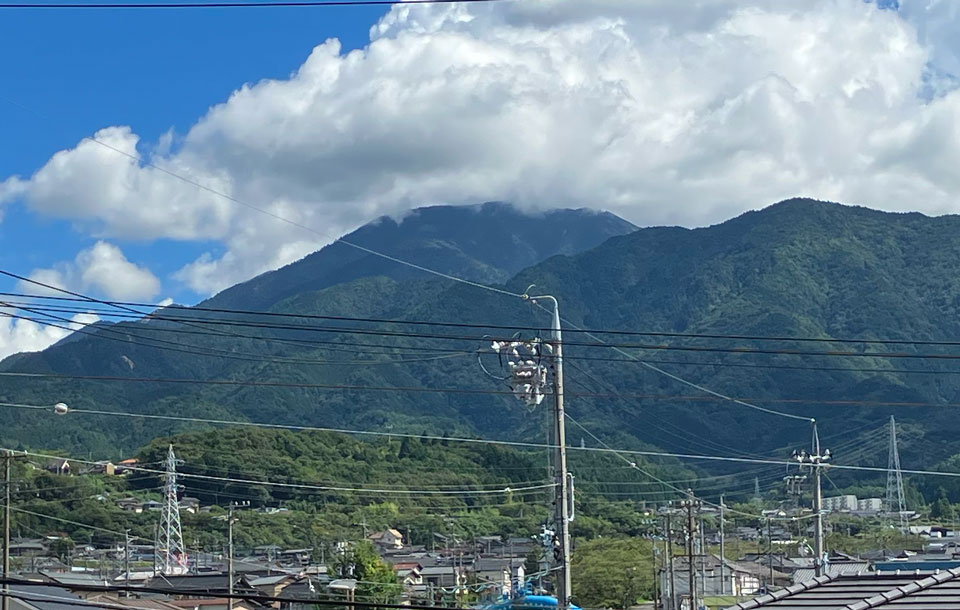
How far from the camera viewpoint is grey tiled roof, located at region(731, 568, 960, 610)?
14.0 metres

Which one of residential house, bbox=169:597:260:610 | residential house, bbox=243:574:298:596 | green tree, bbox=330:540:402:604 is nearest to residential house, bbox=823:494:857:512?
green tree, bbox=330:540:402:604

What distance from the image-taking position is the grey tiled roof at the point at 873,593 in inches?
550

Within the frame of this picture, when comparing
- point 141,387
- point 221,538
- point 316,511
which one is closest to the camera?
point 221,538

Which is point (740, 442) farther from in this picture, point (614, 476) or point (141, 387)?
point (141, 387)

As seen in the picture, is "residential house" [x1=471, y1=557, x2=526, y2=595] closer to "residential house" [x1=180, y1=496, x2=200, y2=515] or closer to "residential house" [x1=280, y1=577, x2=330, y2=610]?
"residential house" [x1=280, y1=577, x2=330, y2=610]

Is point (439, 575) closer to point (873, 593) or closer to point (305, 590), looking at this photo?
point (305, 590)

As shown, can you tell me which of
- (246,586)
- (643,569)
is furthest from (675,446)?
(246,586)

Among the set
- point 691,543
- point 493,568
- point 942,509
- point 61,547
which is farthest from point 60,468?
point 942,509

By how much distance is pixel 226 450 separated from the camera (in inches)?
3900

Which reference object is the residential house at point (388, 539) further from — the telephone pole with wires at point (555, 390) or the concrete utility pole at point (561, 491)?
the concrete utility pole at point (561, 491)

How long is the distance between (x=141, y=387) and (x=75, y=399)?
45.2 m

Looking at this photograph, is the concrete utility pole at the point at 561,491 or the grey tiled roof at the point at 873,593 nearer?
the grey tiled roof at the point at 873,593

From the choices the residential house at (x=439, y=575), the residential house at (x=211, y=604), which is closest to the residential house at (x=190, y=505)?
the residential house at (x=439, y=575)

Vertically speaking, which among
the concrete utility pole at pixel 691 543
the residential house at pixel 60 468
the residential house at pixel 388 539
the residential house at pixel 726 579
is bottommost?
the residential house at pixel 726 579
